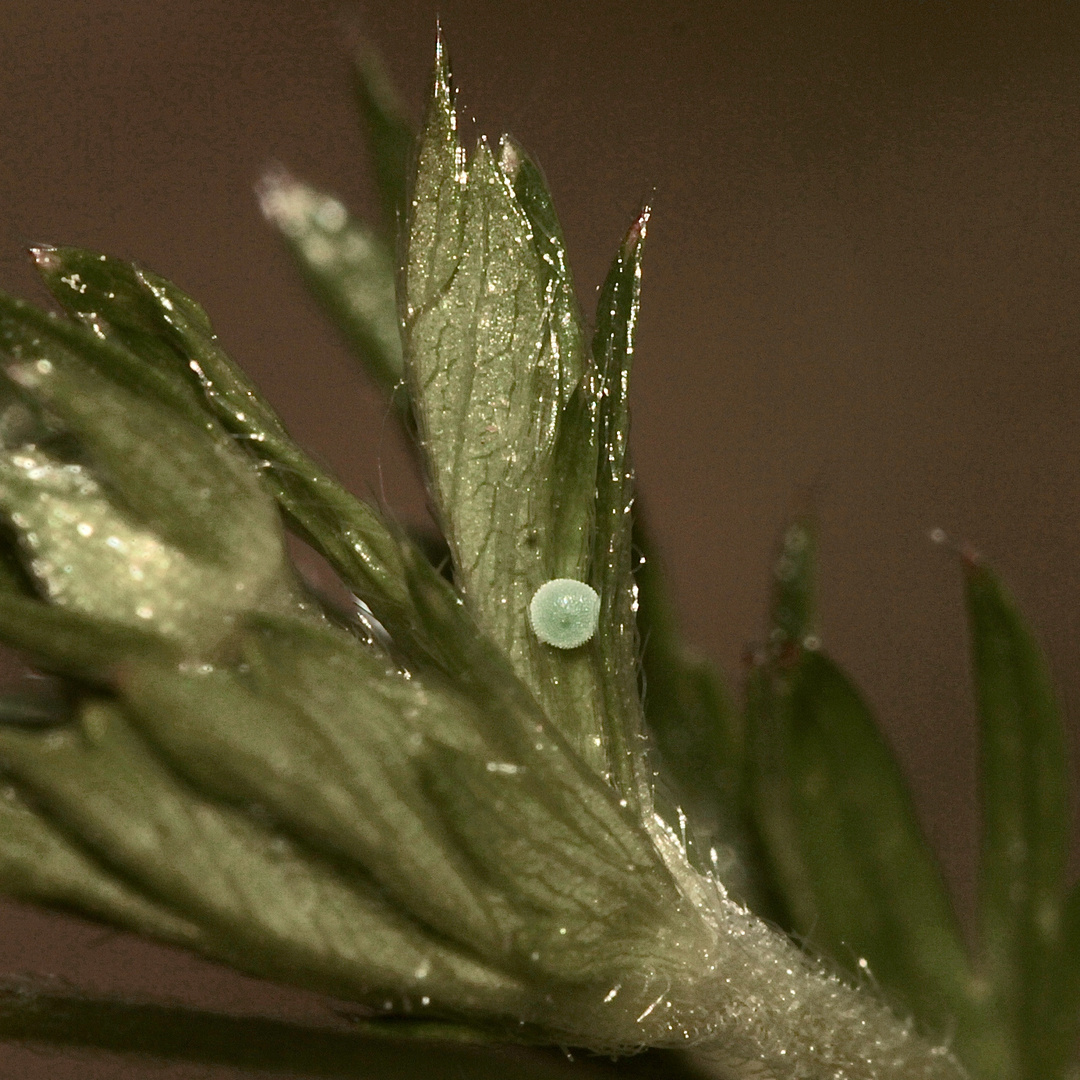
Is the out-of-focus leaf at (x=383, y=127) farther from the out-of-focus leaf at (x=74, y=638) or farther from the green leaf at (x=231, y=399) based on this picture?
the out-of-focus leaf at (x=74, y=638)

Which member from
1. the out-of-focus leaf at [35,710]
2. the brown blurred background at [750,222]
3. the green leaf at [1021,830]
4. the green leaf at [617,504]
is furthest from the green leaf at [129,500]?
the brown blurred background at [750,222]

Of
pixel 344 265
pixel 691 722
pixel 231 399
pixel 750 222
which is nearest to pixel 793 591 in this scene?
pixel 691 722

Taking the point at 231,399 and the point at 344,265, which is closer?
the point at 231,399

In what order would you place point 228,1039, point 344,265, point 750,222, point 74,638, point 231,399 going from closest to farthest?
point 74,638 → point 231,399 → point 228,1039 → point 344,265 → point 750,222

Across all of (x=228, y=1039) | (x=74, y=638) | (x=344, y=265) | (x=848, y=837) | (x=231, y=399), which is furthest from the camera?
(x=344, y=265)

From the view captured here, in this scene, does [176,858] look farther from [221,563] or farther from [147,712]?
Answer: [221,563]

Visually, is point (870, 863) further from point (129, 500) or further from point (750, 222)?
point (750, 222)

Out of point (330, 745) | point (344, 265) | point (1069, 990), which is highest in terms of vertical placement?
point (344, 265)
